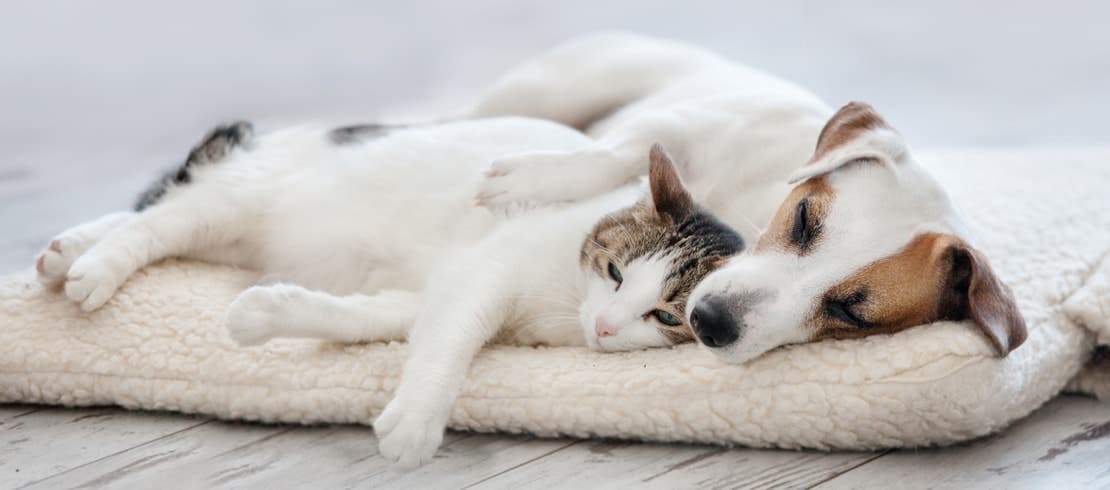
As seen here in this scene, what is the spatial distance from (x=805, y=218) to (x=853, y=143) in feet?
0.60

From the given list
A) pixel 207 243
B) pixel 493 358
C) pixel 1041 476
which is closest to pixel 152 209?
pixel 207 243

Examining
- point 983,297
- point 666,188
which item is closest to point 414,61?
point 666,188

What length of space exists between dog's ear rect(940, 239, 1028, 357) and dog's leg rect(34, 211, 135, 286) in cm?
164

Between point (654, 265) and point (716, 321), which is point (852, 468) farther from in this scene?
point (654, 265)

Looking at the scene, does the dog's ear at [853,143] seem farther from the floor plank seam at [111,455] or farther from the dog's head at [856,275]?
the floor plank seam at [111,455]

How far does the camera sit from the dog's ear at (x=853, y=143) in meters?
1.98

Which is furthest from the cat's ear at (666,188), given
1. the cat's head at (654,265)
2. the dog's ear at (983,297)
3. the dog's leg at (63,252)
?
the dog's leg at (63,252)

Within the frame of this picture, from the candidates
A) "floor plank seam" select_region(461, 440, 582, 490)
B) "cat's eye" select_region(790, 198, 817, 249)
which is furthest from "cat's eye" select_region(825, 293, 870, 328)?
"floor plank seam" select_region(461, 440, 582, 490)

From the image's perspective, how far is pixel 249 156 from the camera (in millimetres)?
2650

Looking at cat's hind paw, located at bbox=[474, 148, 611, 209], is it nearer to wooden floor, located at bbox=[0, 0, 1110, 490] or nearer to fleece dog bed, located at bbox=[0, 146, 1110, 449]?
fleece dog bed, located at bbox=[0, 146, 1110, 449]

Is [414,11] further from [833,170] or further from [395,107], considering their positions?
[833,170]

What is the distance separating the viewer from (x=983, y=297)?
1.86 metres

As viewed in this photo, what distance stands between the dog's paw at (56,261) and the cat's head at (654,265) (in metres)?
1.02

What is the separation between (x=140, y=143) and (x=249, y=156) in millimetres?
1312
